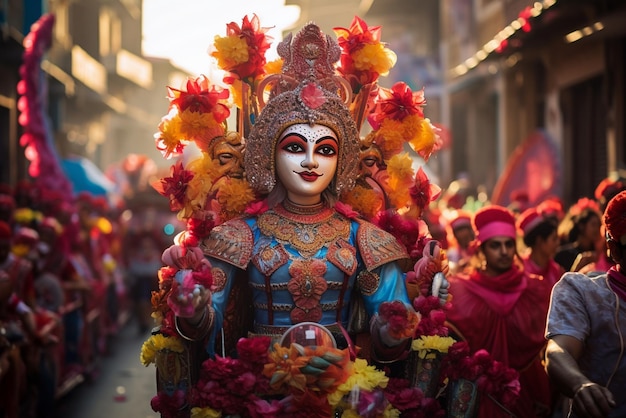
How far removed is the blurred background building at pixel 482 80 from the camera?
14.8m

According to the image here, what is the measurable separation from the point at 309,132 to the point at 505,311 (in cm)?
211

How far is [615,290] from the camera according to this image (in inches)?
206

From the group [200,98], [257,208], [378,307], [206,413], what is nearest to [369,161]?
[257,208]

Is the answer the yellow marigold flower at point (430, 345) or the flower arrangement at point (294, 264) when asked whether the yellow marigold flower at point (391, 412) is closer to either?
the flower arrangement at point (294, 264)

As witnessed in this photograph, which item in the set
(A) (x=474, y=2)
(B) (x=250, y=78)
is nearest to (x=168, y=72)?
(A) (x=474, y=2)

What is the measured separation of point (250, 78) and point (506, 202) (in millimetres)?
7994

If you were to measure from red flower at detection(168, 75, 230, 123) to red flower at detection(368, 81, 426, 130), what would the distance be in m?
0.97

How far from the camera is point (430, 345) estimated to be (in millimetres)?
6336

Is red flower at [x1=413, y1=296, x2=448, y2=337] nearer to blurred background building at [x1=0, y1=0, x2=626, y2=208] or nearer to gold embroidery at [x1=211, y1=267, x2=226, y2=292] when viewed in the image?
gold embroidery at [x1=211, y1=267, x2=226, y2=292]

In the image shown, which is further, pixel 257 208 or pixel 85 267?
pixel 85 267

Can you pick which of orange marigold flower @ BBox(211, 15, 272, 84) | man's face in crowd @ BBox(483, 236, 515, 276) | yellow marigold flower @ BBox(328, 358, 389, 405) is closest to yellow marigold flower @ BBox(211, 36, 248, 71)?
orange marigold flower @ BBox(211, 15, 272, 84)

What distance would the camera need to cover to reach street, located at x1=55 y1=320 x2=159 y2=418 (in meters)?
11.1

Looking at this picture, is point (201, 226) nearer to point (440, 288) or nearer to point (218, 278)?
point (218, 278)

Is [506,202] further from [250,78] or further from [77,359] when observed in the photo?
[250,78]
